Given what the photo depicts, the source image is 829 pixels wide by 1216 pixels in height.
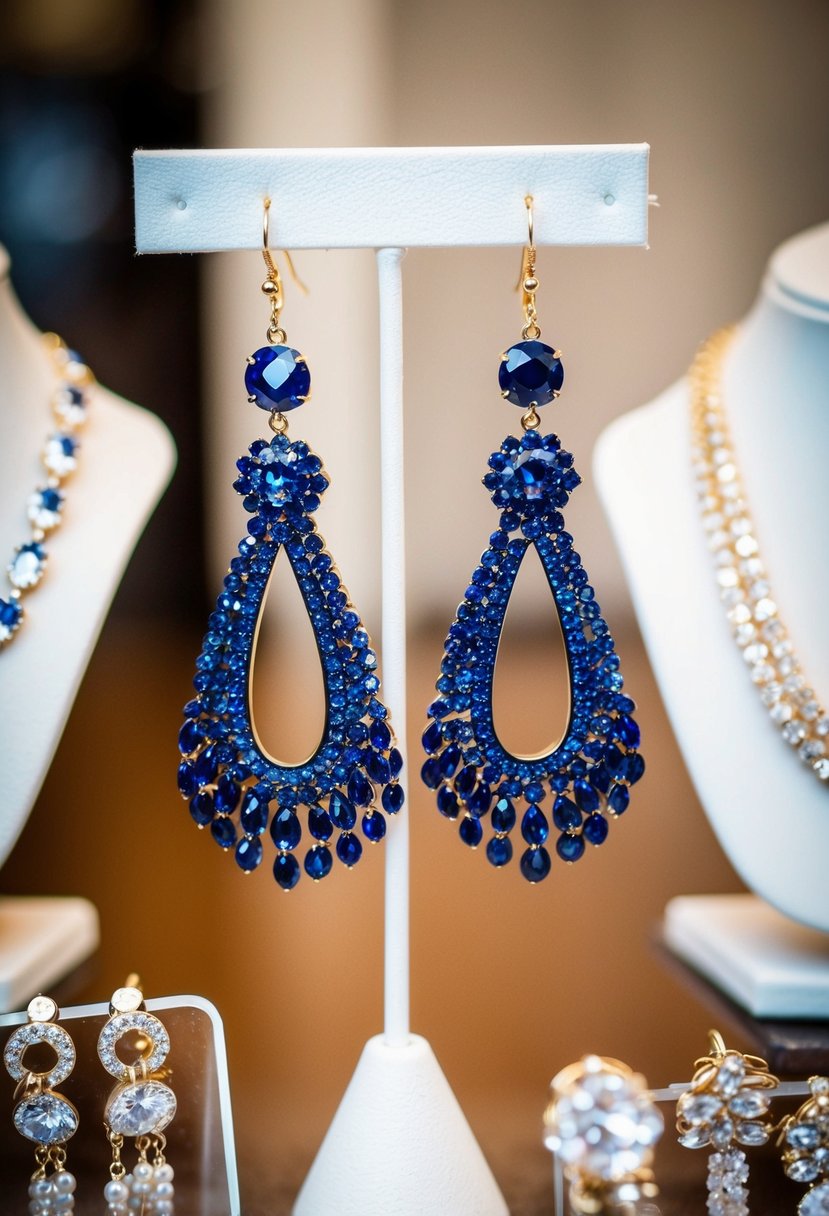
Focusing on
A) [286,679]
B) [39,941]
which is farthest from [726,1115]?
[286,679]

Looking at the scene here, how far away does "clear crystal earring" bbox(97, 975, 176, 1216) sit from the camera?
2.00 ft

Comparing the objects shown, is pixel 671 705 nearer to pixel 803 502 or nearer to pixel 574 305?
pixel 803 502

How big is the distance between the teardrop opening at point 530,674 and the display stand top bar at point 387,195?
24 cm

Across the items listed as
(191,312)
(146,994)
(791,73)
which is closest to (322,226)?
(146,994)

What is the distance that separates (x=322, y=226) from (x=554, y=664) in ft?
2.86

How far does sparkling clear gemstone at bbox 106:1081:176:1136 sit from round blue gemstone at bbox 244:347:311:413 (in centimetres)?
37

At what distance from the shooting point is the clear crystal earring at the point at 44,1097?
2.00 ft

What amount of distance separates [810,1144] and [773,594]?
1.09 ft

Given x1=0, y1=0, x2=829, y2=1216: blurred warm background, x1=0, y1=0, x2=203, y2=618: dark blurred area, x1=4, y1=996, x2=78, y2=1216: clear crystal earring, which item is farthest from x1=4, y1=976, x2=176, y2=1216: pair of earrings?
x1=0, y1=0, x2=203, y2=618: dark blurred area

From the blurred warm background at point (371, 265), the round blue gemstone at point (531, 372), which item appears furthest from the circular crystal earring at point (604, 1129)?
the blurred warm background at point (371, 265)

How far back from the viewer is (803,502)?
0.77 m

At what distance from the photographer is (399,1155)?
23.7 inches

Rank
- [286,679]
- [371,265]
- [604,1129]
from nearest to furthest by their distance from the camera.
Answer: [604,1129]
[286,679]
[371,265]

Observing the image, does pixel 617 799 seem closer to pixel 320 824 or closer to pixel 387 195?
pixel 320 824
